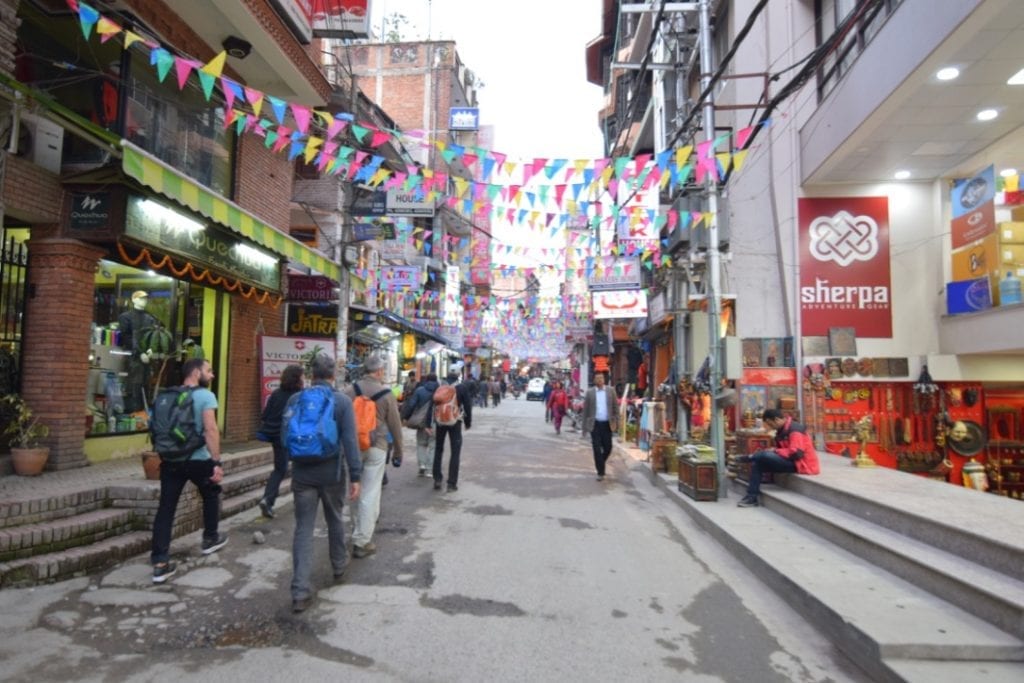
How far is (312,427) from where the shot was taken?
470 centimetres

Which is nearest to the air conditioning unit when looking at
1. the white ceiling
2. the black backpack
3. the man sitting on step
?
the black backpack

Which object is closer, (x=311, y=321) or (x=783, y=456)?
(x=783, y=456)

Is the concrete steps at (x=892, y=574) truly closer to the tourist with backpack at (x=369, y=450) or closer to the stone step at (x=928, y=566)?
the stone step at (x=928, y=566)

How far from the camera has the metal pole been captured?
29.8ft

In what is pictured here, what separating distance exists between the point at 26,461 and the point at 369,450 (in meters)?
3.79

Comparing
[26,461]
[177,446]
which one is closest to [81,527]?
[177,446]

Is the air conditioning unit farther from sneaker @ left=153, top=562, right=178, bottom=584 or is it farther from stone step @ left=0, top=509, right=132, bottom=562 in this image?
sneaker @ left=153, top=562, right=178, bottom=584

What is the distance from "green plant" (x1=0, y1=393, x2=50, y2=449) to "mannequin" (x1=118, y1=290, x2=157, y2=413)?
1.86m

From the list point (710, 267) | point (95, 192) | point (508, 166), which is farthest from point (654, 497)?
point (95, 192)

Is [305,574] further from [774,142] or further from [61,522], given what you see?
[774,142]

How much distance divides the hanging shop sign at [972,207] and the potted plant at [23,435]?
46.9 ft

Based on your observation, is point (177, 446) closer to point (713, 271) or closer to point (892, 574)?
point (892, 574)

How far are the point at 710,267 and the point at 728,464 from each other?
3262 millimetres

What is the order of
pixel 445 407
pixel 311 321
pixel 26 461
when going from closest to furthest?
1. pixel 26 461
2. pixel 445 407
3. pixel 311 321
